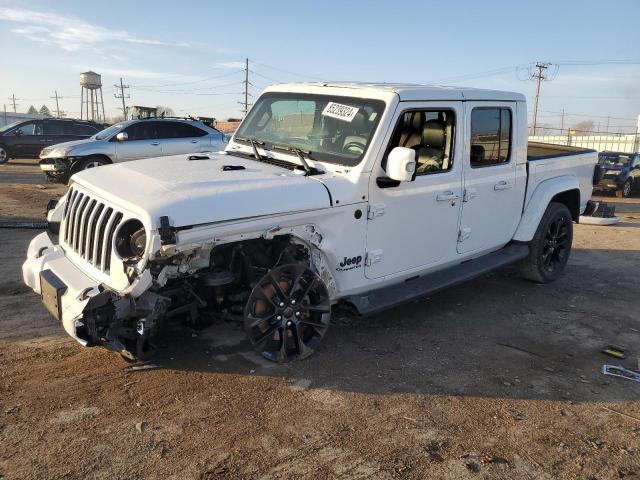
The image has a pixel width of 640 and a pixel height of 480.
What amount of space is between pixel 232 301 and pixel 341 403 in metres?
1.05

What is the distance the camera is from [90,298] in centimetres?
322

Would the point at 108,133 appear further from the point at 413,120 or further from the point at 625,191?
the point at 625,191

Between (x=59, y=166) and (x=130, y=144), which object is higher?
(x=130, y=144)

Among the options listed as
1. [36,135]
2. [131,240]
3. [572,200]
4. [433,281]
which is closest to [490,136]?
[433,281]

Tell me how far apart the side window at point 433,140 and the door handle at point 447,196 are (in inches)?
8.1

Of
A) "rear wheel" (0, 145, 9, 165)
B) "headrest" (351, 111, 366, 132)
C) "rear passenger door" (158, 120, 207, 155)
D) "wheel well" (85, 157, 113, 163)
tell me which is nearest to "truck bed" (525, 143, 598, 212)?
"headrest" (351, 111, 366, 132)

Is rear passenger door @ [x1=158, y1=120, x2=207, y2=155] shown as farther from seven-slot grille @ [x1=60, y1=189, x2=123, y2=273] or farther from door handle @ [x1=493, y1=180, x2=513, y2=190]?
door handle @ [x1=493, y1=180, x2=513, y2=190]

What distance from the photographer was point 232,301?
3.86m

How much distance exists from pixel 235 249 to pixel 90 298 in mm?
1015

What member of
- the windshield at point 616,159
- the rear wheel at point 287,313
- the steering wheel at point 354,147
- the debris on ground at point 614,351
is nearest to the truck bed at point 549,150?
the debris on ground at point 614,351

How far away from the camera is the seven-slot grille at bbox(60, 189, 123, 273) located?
3523 mm

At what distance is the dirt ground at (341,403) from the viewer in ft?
9.70

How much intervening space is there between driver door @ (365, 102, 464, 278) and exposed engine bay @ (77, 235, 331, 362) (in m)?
0.65

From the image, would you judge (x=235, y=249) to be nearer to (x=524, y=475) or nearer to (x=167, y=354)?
(x=167, y=354)
